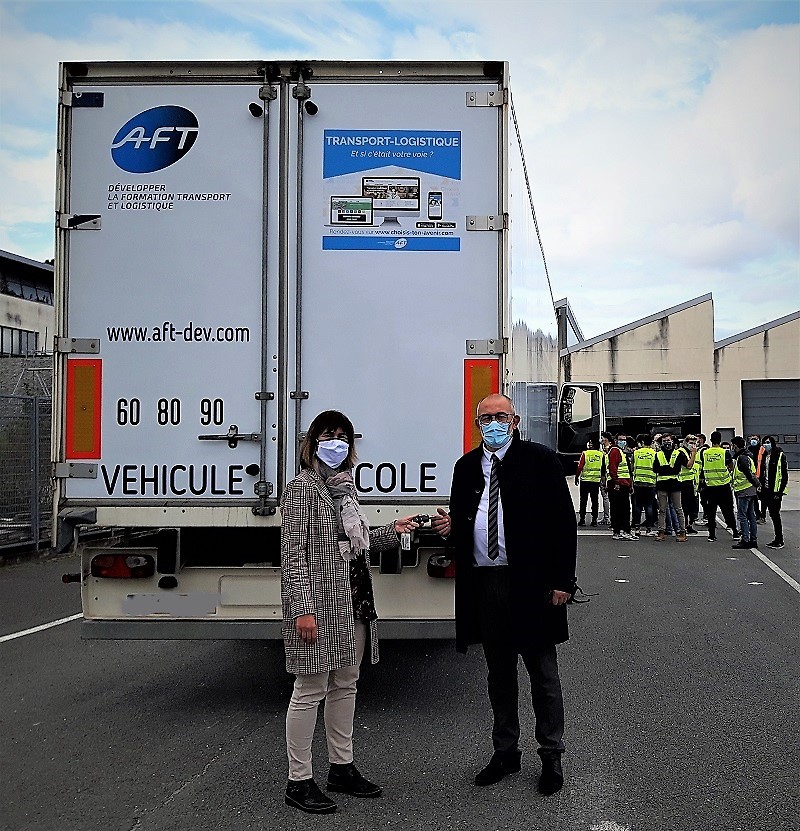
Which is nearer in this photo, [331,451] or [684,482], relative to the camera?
[331,451]

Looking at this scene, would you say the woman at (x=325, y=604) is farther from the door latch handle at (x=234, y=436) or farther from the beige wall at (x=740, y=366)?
the beige wall at (x=740, y=366)

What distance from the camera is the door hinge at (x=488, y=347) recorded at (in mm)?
5520

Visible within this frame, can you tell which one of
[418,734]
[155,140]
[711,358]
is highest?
[711,358]

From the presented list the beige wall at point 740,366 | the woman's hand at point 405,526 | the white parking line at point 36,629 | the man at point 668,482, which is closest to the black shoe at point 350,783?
the woman's hand at point 405,526

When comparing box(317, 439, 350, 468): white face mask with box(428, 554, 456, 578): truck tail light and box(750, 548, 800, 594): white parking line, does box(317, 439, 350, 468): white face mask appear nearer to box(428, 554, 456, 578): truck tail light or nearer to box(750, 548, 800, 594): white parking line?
box(428, 554, 456, 578): truck tail light

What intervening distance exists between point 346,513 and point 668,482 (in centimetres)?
1371

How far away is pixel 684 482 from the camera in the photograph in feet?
57.4

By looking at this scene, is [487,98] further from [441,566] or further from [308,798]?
[308,798]

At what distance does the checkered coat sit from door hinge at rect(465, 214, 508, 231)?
6.31 ft

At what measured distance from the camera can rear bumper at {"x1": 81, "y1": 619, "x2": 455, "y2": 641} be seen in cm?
562

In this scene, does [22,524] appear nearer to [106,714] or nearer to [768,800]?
[106,714]

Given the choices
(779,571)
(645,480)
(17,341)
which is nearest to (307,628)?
(779,571)

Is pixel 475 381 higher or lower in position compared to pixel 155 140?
lower

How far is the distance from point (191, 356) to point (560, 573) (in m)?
2.42
